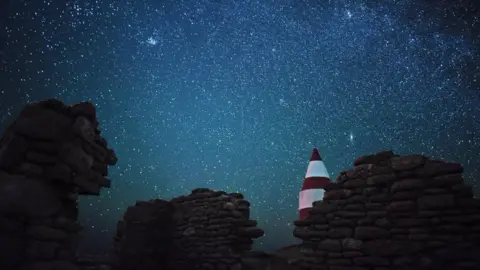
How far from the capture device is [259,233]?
7281mm

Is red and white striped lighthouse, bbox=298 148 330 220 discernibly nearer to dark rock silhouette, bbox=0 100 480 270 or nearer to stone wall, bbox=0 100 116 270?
dark rock silhouette, bbox=0 100 480 270

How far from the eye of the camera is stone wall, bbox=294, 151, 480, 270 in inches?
155

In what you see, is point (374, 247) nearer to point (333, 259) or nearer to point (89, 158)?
point (333, 259)

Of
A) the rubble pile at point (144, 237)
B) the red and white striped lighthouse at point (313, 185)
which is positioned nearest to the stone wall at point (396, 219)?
the red and white striped lighthouse at point (313, 185)

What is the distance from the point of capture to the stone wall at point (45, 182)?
322cm

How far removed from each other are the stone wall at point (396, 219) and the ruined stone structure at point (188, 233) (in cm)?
242

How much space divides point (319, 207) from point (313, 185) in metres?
4.33

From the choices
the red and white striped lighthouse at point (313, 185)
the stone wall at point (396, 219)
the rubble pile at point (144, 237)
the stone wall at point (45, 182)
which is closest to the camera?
the stone wall at point (45, 182)

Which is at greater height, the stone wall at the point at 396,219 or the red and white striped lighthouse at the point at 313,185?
the red and white striped lighthouse at the point at 313,185

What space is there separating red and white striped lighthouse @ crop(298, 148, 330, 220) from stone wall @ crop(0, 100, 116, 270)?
Result: 6658 mm

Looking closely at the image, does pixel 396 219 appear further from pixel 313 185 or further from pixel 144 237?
pixel 144 237

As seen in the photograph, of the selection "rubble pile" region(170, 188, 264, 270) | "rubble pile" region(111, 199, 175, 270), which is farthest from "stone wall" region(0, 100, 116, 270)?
"rubble pile" region(111, 199, 175, 270)

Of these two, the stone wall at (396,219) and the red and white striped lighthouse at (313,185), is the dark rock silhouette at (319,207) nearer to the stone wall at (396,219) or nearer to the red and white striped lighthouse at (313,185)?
the stone wall at (396,219)

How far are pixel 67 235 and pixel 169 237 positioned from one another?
5.06m
